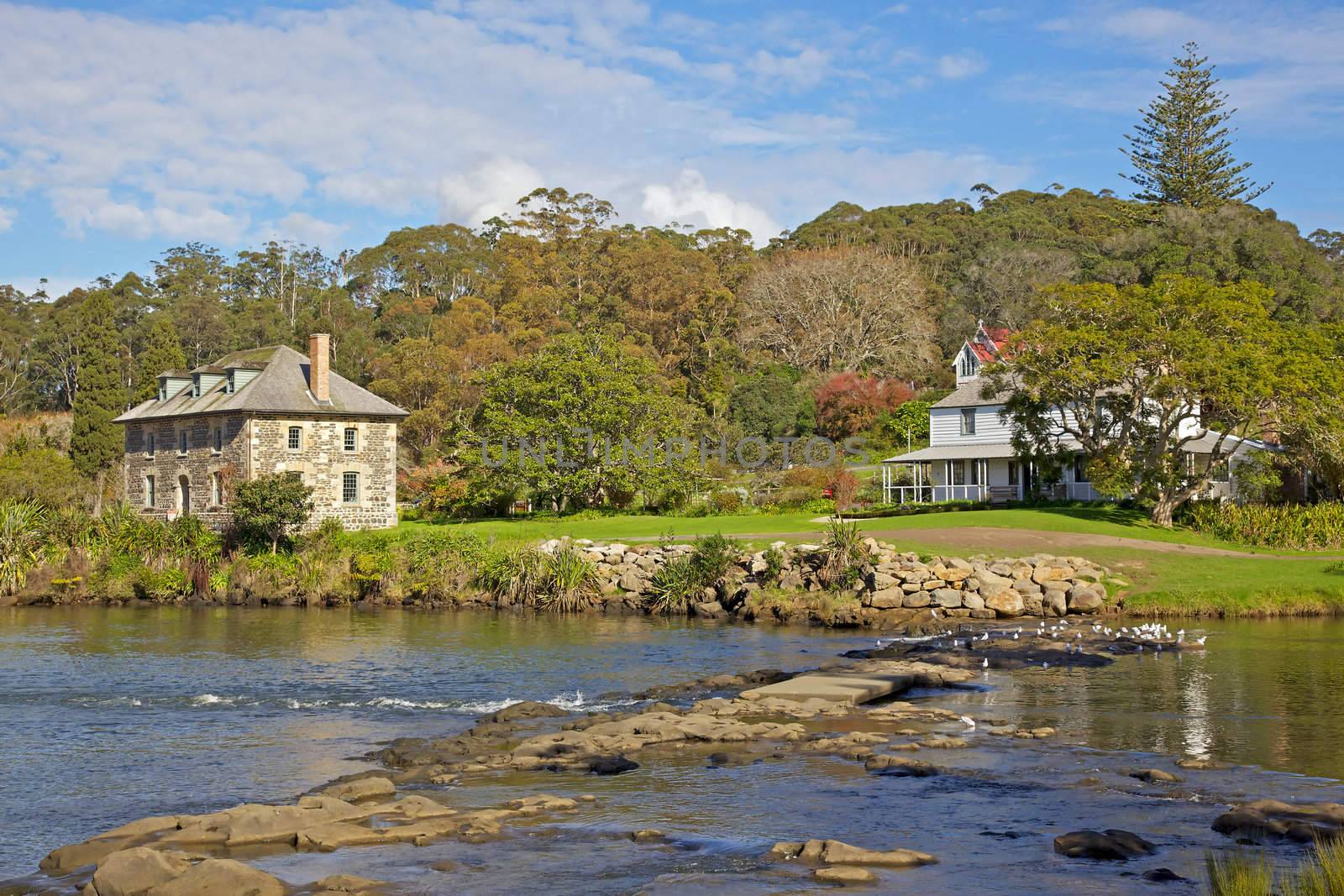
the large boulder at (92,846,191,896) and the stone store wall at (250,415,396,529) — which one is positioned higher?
the stone store wall at (250,415,396,529)

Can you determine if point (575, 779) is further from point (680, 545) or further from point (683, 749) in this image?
point (680, 545)

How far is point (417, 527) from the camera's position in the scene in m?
53.9

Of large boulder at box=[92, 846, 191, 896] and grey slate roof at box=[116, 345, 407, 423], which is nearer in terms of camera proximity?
large boulder at box=[92, 846, 191, 896]

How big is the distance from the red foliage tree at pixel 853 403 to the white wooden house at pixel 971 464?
35.0 ft

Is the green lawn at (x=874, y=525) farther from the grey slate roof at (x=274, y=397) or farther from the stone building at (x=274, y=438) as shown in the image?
the grey slate roof at (x=274, y=397)

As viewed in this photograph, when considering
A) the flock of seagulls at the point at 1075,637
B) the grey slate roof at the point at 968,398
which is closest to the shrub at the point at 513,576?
the flock of seagulls at the point at 1075,637

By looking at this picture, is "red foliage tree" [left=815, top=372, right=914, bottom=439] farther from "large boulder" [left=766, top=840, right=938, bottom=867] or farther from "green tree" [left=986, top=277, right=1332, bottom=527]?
"large boulder" [left=766, top=840, right=938, bottom=867]

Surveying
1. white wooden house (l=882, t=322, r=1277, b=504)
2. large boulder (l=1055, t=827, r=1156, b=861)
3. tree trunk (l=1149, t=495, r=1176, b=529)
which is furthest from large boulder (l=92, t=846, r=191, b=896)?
white wooden house (l=882, t=322, r=1277, b=504)

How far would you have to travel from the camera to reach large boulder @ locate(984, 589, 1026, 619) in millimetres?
34938

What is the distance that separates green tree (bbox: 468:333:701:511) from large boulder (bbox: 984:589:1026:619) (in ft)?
75.8

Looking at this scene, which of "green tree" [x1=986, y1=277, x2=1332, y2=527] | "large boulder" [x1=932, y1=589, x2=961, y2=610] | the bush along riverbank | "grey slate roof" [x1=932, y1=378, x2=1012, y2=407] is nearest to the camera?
"large boulder" [x1=932, y1=589, x2=961, y2=610]

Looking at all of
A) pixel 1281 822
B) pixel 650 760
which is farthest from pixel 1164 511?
pixel 1281 822

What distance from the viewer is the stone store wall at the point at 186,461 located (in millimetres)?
55812

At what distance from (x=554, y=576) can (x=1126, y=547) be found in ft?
59.6
